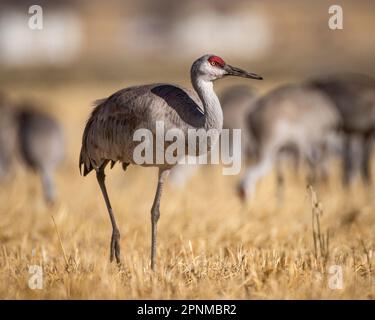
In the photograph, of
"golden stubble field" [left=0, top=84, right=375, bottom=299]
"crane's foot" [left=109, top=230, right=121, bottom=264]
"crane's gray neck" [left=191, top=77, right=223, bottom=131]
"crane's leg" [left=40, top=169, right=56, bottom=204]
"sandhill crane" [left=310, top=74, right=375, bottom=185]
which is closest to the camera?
"golden stubble field" [left=0, top=84, right=375, bottom=299]

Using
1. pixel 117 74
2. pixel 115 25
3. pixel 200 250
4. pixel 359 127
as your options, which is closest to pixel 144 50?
pixel 115 25

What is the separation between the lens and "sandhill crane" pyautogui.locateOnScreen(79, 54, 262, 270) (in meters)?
5.54

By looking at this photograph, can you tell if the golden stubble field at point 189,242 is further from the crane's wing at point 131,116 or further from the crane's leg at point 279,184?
the crane's wing at point 131,116

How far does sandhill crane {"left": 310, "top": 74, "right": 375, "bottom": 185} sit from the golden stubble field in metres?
0.34

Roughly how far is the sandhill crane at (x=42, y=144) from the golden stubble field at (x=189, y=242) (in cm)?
35

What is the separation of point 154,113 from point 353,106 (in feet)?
17.3

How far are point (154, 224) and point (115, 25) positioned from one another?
6650cm

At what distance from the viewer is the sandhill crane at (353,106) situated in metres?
10.3

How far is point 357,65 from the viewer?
31.5 m

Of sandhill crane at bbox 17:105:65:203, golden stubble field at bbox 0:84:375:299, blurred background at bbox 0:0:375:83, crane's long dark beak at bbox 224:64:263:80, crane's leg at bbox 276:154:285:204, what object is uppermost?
blurred background at bbox 0:0:375:83

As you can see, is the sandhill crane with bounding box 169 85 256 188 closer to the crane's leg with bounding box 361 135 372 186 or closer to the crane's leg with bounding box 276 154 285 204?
the crane's leg with bounding box 276 154 285 204

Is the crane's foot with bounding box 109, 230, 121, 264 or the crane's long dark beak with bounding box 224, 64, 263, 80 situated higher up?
the crane's long dark beak with bounding box 224, 64, 263, 80

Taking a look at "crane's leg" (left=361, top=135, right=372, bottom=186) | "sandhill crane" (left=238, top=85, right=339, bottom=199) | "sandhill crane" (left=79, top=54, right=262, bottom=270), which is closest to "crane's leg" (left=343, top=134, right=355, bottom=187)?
"crane's leg" (left=361, top=135, right=372, bottom=186)

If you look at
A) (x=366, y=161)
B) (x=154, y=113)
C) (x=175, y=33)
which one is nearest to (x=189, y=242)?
(x=154, y=113)
